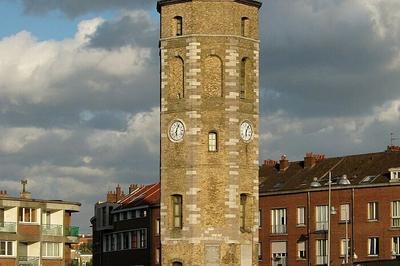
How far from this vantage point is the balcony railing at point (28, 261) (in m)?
76.6

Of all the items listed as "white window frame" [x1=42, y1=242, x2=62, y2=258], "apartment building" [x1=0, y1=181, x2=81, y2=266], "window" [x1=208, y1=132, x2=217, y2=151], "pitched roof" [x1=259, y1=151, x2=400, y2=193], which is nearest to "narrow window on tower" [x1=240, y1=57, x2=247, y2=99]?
"window" [x1=208, y1=132, x2=217, y2=151]

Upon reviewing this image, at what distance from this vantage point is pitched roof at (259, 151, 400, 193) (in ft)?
294

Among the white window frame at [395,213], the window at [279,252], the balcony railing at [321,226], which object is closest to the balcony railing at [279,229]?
the window at [279,252]

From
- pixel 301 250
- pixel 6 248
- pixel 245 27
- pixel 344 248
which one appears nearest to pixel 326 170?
pixel 301 250

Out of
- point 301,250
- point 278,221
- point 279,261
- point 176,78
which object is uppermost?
point 176,78

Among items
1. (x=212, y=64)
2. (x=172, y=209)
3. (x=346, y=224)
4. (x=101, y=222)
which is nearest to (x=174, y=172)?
(x=172, y=209)

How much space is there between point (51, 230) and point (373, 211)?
75.3ft

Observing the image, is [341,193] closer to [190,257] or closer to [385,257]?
[385,257]

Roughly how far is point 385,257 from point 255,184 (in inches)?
644

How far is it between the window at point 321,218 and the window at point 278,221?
3.19 m

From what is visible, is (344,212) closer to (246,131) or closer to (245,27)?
(246,131)

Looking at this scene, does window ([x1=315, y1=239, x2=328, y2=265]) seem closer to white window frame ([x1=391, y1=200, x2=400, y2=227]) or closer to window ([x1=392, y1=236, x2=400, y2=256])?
window ([x1=392, y1=236, x2=400, y2=256])

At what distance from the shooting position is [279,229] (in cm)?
9356

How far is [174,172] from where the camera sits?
238ft
